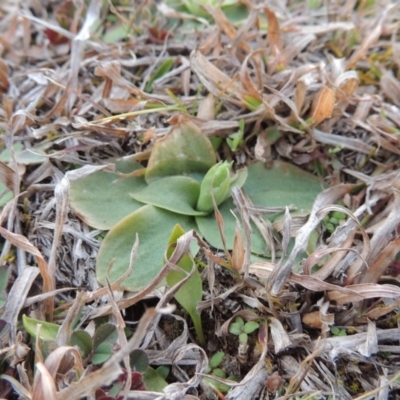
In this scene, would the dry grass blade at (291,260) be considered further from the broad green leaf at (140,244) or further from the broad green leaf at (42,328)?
the broad green leaf at (42,328)

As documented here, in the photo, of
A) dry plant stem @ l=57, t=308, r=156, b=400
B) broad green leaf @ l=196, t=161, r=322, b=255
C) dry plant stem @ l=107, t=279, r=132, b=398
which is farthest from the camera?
broad green leaf @ l=196, t=161, r=322, b=255

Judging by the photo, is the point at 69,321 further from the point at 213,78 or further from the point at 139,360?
the point at 213,78

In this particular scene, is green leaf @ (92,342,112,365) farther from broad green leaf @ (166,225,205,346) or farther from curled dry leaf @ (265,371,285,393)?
curled dry leaf @ (265,371,285,393)

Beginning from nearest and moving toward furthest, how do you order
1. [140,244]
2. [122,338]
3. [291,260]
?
[122,338] < [291,260] < [140,244]

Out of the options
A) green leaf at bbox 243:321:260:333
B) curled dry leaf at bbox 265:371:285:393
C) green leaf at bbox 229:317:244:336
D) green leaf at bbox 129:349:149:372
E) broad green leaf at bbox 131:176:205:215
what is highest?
broad green leaf at bbox 131:176:205:215

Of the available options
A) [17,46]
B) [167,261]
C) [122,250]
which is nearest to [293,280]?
[167,261]

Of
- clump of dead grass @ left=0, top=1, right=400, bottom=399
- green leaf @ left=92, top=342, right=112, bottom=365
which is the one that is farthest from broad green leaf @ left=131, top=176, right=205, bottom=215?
green leaf @ left=92, top=342, right=112, bottom=365

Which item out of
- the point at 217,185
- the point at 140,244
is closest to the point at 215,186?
the point at 217,185
